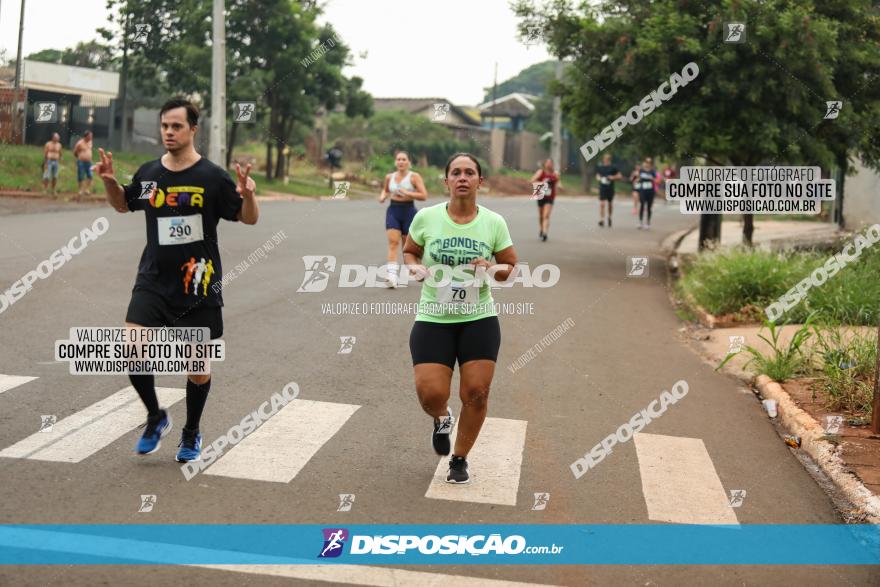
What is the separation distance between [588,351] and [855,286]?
3.53 meters

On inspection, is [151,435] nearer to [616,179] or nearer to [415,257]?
[415,257]

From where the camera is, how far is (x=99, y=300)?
1234 cm

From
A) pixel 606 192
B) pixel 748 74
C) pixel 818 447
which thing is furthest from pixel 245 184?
pixel 606 192

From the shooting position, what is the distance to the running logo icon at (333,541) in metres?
5.16

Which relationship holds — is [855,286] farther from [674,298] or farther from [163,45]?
[163,45]

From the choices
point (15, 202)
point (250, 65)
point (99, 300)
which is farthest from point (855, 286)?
point (250, 65)

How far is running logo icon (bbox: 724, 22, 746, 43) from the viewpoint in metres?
16.3

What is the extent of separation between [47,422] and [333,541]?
2.90m

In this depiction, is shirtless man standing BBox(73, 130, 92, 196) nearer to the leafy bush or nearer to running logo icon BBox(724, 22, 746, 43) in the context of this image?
running logo icon BBox(724, 22, 746, 43)

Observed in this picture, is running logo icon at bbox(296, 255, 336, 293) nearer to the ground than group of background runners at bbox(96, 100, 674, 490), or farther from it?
nearer to the ground

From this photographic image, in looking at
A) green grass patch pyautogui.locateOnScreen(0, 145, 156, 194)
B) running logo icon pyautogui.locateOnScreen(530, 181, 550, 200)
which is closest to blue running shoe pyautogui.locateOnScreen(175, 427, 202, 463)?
running logo icon pyautogui.locateOnScreen(530, 181, 550, 200)

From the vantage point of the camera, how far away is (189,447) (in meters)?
6.55

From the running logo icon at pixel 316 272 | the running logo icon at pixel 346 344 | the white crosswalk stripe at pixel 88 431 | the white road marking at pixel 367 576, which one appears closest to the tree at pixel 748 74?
the running logo icon at pixel 316 272

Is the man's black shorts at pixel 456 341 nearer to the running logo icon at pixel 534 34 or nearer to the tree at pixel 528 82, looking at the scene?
the running logo icon at pixel 534 34
